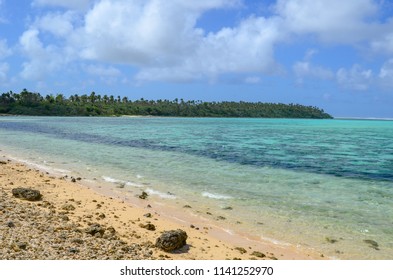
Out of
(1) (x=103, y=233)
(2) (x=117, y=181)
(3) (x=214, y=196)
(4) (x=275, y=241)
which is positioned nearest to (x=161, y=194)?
(3) (x=214, y=196)

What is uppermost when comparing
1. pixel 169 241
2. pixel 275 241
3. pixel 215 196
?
pixel 169 241

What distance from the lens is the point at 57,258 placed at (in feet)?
24.1

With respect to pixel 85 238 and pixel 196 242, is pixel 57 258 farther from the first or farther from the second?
pixel 196 242

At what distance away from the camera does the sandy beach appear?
313 inches

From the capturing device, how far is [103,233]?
30.8ft

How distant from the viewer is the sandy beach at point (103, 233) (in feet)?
26.1

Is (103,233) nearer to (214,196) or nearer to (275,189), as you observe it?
(214,196)

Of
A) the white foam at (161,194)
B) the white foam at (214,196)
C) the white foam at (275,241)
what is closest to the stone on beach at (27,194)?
the white foam at (161,194)

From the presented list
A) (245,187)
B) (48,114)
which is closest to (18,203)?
(245,187)

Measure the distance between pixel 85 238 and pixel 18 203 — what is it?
4395mm

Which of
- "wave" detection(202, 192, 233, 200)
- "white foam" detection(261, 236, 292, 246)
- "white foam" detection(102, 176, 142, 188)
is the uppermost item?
"wave" detection(202, 192, 233, 200)

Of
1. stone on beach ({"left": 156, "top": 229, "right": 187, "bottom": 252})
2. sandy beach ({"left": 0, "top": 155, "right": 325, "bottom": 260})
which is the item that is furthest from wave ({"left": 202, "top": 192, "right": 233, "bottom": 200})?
stone on beach ({"left": 156, "top": 229, "right": 187, "bottom": 252})

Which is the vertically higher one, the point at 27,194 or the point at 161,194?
the point at 27,194

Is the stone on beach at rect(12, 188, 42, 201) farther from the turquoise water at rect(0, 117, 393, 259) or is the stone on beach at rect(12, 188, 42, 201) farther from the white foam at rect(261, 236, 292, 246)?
the white foam at rect(261, 236, 292, 246)
